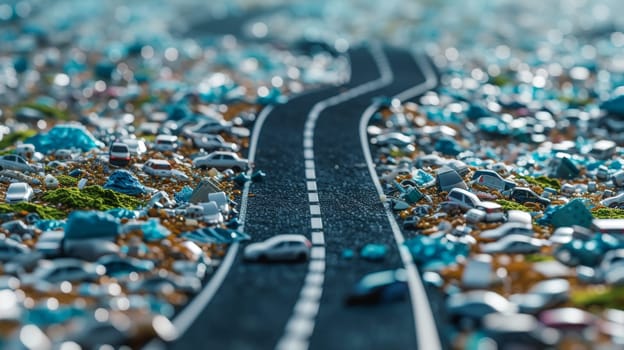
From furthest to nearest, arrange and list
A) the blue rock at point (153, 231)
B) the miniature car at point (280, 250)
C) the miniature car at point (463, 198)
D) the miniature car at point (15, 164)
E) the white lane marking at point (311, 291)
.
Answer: the miniature car at point (15, 164) → the miniature car at point (463, 198) → the blue rock at point (153, 231) → the miniature car at point (280, 250) → the white lane marking at point (311, 291)

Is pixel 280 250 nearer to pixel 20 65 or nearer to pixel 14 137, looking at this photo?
pixel 14 137

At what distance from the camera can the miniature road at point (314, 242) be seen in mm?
18516

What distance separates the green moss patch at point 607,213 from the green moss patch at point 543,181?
129 inches

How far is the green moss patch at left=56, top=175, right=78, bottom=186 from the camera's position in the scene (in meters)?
28.6

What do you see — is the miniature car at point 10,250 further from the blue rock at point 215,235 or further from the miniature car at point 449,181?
the miniature car at point 449,181

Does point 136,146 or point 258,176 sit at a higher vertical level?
point 136,146

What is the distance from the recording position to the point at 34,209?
83.3 ft

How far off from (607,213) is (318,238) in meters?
9.08

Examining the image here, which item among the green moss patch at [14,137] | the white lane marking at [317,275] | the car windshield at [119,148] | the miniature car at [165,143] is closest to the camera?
the white lane marking at [317,275]

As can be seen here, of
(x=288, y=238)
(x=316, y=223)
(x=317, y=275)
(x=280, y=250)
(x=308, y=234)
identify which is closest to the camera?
(x=317, y=275)

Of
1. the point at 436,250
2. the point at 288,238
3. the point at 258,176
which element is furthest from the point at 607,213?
the point at 258,176

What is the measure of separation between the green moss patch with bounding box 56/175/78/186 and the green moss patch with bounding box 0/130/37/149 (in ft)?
33.7

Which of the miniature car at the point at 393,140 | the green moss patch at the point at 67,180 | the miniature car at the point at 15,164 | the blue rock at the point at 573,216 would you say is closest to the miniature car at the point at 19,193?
the green moss patch at the point at 67,180

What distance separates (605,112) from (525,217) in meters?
19.4
